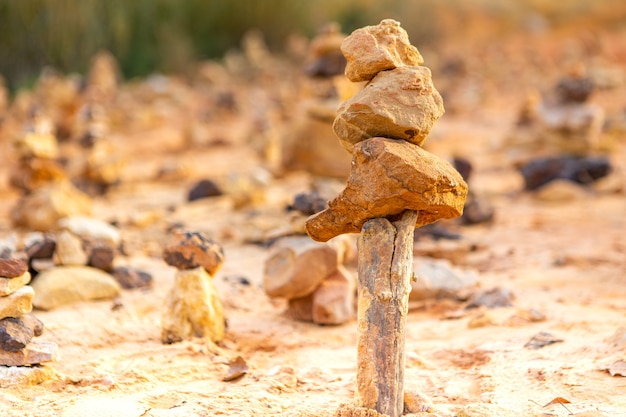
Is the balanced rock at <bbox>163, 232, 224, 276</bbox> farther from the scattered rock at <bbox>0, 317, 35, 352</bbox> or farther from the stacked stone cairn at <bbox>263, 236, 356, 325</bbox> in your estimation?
the scattered rock at <bbox>0, 317, 35, 352</bbox>

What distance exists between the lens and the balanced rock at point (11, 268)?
3.61 m

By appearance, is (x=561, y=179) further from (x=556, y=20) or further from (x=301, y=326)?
(x=556, y=20)

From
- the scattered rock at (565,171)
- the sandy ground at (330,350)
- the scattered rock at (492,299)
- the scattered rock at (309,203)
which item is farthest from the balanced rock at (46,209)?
the scattered rock at (565,171)

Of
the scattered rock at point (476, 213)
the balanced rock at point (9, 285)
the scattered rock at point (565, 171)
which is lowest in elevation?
the balanced rock at point (9, 285)

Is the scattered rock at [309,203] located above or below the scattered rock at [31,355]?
above

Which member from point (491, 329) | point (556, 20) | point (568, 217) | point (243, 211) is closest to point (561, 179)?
point (568, 217)

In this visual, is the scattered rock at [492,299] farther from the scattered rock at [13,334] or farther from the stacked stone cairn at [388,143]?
the scattered rock at [13,334]

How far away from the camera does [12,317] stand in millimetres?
3629

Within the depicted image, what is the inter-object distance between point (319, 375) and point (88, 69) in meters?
14.9

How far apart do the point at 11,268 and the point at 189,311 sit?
105cm

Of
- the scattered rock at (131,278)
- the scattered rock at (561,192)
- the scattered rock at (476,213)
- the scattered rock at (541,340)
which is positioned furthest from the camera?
the scattered rock at (561,192)

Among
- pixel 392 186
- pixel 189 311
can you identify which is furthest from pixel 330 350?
pixel 392 186

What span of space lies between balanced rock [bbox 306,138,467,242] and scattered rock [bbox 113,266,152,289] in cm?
253

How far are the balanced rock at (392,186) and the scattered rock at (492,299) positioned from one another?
185 cm
